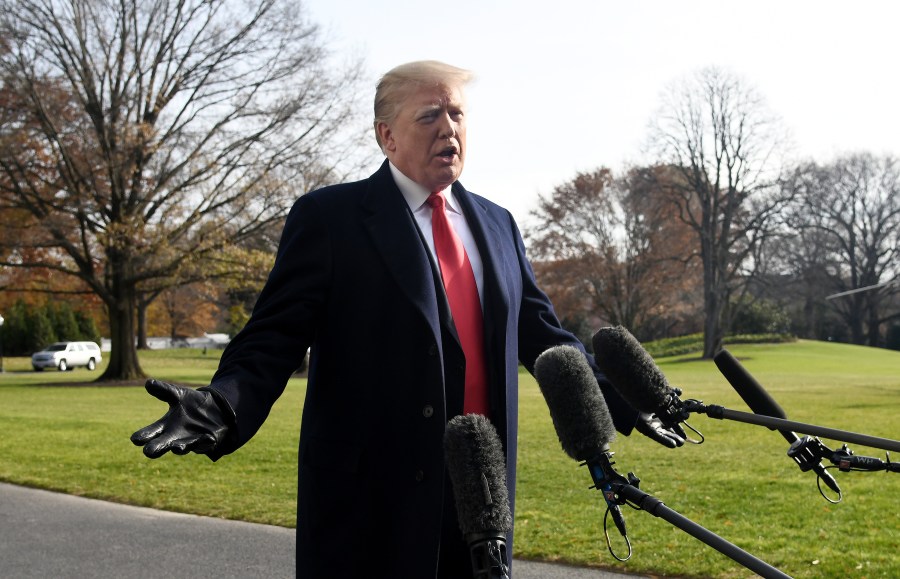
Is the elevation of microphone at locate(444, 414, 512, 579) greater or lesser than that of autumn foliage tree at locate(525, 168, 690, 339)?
lesser

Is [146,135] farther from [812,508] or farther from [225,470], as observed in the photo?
[812,508]

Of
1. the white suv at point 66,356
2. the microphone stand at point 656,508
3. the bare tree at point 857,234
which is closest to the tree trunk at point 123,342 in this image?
the white suv at point 66,356

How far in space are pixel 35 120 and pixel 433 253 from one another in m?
28.7

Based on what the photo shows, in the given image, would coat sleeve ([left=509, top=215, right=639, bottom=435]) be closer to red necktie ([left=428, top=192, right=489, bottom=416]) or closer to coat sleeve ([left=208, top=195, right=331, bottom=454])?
red necktie ([left=428, top=192, right=489, bottom=416])

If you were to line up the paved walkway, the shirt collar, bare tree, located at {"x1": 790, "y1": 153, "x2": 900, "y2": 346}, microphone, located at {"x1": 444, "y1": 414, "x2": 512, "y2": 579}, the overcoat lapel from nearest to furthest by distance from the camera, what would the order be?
1. microphone, located at {"x1": 444, "y1": 414, "x2": 512, "y2": 579}
2. the overcoat lapel
3. the shirt collar
4. the paved walkway
5. bare tree, located at {"x1": 790, "y1": 153, "x2": 900, "y2": 346}

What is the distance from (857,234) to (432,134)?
72.9 metres

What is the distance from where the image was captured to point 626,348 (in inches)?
101

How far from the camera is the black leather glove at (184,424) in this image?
6.84ft

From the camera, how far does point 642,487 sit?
9.35m

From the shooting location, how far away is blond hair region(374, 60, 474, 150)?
2.90 meters

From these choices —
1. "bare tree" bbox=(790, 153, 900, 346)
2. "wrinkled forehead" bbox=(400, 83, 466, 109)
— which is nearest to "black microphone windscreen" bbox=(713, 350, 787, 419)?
"wrinkled forehead" bbox=(400, 83, 466, 109)

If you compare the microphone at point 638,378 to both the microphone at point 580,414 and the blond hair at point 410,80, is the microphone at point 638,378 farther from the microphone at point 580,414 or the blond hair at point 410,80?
the blond hair at point 410,80

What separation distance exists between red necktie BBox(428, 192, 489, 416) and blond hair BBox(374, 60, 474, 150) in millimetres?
294

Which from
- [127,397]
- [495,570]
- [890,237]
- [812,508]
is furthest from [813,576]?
A: [890,237]
